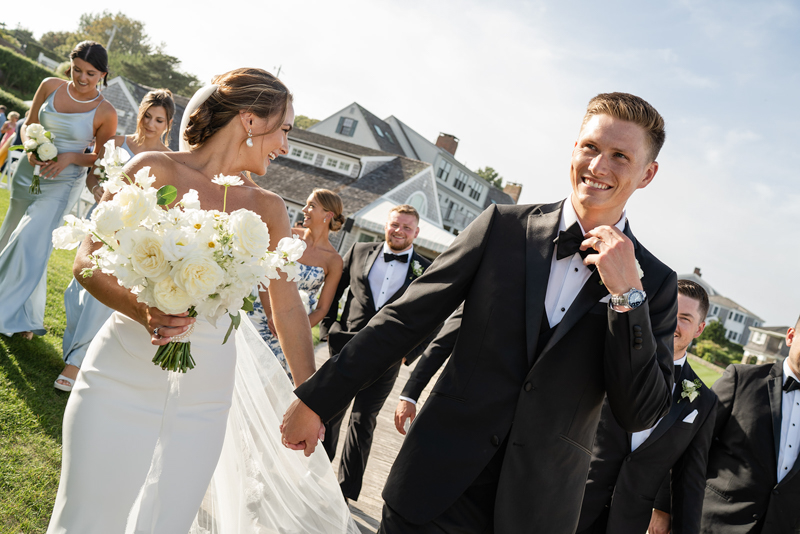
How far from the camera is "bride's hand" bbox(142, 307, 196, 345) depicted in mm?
2549

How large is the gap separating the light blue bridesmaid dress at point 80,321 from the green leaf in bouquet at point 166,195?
338cm

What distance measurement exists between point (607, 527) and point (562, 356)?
2284mm

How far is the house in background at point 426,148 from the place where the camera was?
5200 centimetres

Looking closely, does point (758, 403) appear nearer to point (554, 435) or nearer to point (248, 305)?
point (554, 435)

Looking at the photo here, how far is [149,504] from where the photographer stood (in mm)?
2709

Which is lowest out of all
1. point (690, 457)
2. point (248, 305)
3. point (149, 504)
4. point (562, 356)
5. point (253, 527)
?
point (253, 527)

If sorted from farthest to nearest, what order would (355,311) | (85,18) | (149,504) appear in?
(85,18) → (355,311) → (149,504)

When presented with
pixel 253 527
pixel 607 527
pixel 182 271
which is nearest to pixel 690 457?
pixel 607 527

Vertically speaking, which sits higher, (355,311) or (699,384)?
(699,384)

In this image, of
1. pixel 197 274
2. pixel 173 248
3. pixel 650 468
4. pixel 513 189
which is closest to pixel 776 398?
pixel 650 468

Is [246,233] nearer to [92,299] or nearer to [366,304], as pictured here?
[92,299]

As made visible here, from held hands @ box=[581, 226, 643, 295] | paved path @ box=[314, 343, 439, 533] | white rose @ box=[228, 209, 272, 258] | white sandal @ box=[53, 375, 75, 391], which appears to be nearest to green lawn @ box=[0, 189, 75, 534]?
white sandal @ box=[53, 375, 75, 391]

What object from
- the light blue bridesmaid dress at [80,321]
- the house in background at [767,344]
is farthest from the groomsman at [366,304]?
the house in background at [767,344]

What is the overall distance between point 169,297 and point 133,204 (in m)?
0.40
